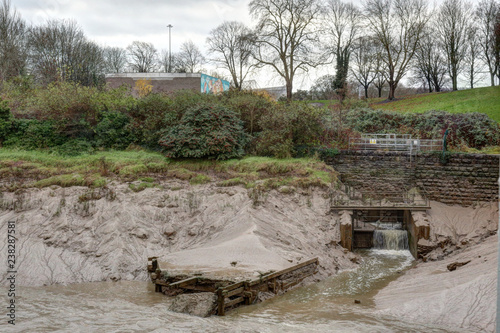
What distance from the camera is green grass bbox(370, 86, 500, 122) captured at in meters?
36.1

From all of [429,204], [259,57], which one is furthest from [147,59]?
[429,204]

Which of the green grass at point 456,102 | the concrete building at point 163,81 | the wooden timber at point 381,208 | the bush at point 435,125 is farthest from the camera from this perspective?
the concrete building at point 163,81

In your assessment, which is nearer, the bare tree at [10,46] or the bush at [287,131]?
the bush at [287,131]

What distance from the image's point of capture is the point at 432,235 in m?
19.1

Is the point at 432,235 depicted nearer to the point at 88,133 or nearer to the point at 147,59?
the point at 88,133

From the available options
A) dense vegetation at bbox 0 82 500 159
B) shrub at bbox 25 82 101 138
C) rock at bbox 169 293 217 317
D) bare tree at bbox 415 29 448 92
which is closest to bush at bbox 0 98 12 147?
dense vegetation at bbox 0 82 500 159

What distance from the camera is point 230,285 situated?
39.5 ft

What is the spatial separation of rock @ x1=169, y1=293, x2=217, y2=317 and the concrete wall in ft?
47.7

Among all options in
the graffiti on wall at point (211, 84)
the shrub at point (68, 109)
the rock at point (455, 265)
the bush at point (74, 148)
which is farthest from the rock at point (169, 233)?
the graffiti on wall at point (211, 84)

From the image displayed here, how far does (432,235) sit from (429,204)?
92.5 inches

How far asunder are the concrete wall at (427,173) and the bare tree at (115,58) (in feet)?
147

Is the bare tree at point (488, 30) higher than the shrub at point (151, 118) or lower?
higher

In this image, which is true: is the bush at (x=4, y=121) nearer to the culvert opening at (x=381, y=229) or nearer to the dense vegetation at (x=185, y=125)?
the dense vegetation at (x=185, y=125)

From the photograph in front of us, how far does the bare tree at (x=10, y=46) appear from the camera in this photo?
38406 millimetres
